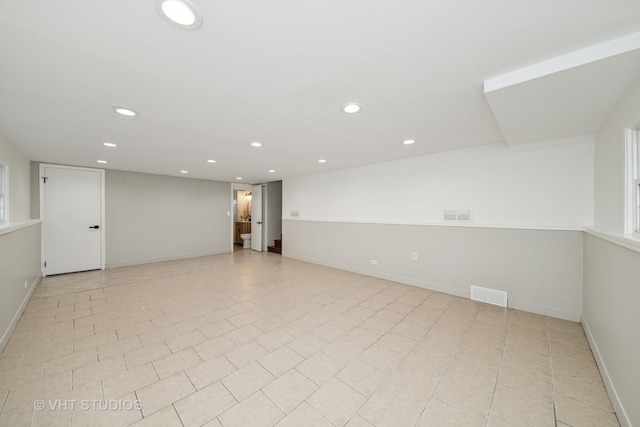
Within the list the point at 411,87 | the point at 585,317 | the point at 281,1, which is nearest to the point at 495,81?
the point at 411,87

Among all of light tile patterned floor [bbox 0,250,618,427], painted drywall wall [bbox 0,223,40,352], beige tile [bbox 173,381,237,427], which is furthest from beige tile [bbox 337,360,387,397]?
painted drywall wall [bbox 0,223,40,352]

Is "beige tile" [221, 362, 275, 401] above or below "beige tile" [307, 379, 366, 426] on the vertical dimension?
above

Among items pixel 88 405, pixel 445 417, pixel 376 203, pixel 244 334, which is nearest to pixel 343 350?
pixel 445 417

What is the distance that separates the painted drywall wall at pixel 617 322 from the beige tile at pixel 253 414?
2.12 metres

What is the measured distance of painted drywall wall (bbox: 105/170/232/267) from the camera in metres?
5.72

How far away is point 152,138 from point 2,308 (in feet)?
7.57

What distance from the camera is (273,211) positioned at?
26.5ft

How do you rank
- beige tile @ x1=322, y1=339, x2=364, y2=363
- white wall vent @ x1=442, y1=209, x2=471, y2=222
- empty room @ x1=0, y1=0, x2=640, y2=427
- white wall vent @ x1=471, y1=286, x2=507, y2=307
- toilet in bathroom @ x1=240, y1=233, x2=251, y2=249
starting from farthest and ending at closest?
toilet in bathroom @ x1=240, y1=233, x2=251, y2=249
white wall vent @ x1=442, y1=209, x2=471, y2=222
white wall vent @ x1=471, y1=286, x2=507, y2=307
beige tile @ x1=322, y1=339, x2=364, y2=363
empty room @ x1=0, y1=0, x2=640, y2=427

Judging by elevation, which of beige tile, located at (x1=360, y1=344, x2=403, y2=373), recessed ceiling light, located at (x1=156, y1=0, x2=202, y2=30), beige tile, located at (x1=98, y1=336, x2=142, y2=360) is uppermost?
recessed ceiling light, located at (x1=156, y1=0, x2=202, y2=30)

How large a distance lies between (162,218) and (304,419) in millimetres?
6535

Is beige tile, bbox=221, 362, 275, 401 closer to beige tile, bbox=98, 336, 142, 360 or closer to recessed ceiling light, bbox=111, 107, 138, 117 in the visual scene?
beige tile, bbox=98, 336, 142, 360

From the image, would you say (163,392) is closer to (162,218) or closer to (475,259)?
(475,259)

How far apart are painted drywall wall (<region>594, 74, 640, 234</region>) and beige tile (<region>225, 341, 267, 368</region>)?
3.24m

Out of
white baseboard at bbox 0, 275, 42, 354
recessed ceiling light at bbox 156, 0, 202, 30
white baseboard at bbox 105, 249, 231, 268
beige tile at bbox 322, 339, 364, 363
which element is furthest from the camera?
white baseboard at bbox 105, 249, 231, 268
